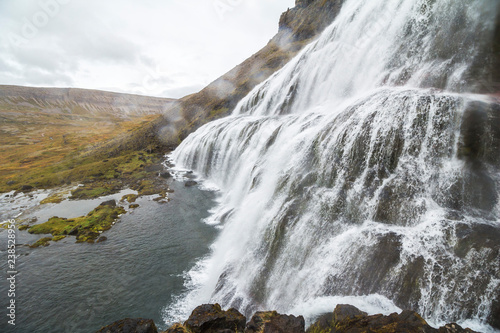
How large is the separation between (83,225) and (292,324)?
2144 cm

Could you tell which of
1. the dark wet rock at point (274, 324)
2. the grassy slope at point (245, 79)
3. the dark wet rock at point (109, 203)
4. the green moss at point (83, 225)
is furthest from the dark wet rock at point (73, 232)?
the grassy slope at point (245, 79)

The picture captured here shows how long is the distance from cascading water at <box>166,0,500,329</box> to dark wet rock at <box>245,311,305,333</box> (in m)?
1.81

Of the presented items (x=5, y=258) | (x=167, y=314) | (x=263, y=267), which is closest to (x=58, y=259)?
(x=5, y=258)

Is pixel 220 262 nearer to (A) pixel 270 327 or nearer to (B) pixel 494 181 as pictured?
(A) pixel 270 327

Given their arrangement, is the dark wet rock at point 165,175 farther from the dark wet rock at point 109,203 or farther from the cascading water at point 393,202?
the cascading water at point 393,202

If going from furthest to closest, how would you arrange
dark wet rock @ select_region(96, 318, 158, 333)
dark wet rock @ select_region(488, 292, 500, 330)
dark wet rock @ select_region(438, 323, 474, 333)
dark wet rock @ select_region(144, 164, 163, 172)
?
dark wet rock @ select_region(144, 164, 163, 172) → dark wet rock @ select_region(96, 318, 158, 333) → dark wet rock @ select_region(488, 292, 500, 330) → dark wet rock @ select_region(438, 323, 474, 333)

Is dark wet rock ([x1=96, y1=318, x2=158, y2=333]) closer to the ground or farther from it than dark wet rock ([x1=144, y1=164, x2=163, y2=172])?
closer to the ground

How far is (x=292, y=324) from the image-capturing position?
6941 millimetres

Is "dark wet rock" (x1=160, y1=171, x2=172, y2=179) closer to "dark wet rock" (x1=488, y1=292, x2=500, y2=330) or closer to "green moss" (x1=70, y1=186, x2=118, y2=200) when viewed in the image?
"green moss" (x1=70, y1=186, x2=118, y2=200)

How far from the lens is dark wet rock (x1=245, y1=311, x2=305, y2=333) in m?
6.78

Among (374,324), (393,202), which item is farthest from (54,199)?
(393,202)

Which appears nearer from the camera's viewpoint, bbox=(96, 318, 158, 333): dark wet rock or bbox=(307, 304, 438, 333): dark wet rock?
bbox=(307, 304, 438, 333): dark wet rock

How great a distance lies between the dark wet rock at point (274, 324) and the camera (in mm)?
6777

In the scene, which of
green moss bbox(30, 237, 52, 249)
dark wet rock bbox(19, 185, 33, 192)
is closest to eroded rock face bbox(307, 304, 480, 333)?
green moss bbox(30, 237, 52, 249)
